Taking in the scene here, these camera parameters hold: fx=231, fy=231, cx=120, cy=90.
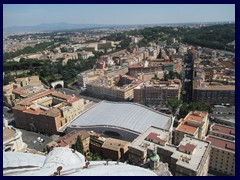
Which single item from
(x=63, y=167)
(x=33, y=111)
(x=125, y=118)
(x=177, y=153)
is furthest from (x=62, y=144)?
(x=177, y=153)

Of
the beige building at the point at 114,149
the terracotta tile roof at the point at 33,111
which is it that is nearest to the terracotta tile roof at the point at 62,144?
the beige building at the point at 114,149

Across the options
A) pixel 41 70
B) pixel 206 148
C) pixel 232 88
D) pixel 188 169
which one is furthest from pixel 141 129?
pixel 41 70

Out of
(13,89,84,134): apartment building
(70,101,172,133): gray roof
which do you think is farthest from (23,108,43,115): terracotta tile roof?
(70,101,172,133): gray roof

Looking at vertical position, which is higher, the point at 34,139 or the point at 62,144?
the point at 62,144

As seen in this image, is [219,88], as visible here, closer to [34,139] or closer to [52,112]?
[52,112]

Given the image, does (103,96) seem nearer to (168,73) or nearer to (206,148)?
(168,73)

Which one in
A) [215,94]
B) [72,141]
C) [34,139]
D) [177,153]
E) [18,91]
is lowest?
[34,139]

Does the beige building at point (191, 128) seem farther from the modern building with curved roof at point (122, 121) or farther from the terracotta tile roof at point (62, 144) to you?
the terracotta tile roof at point (62, 144)
